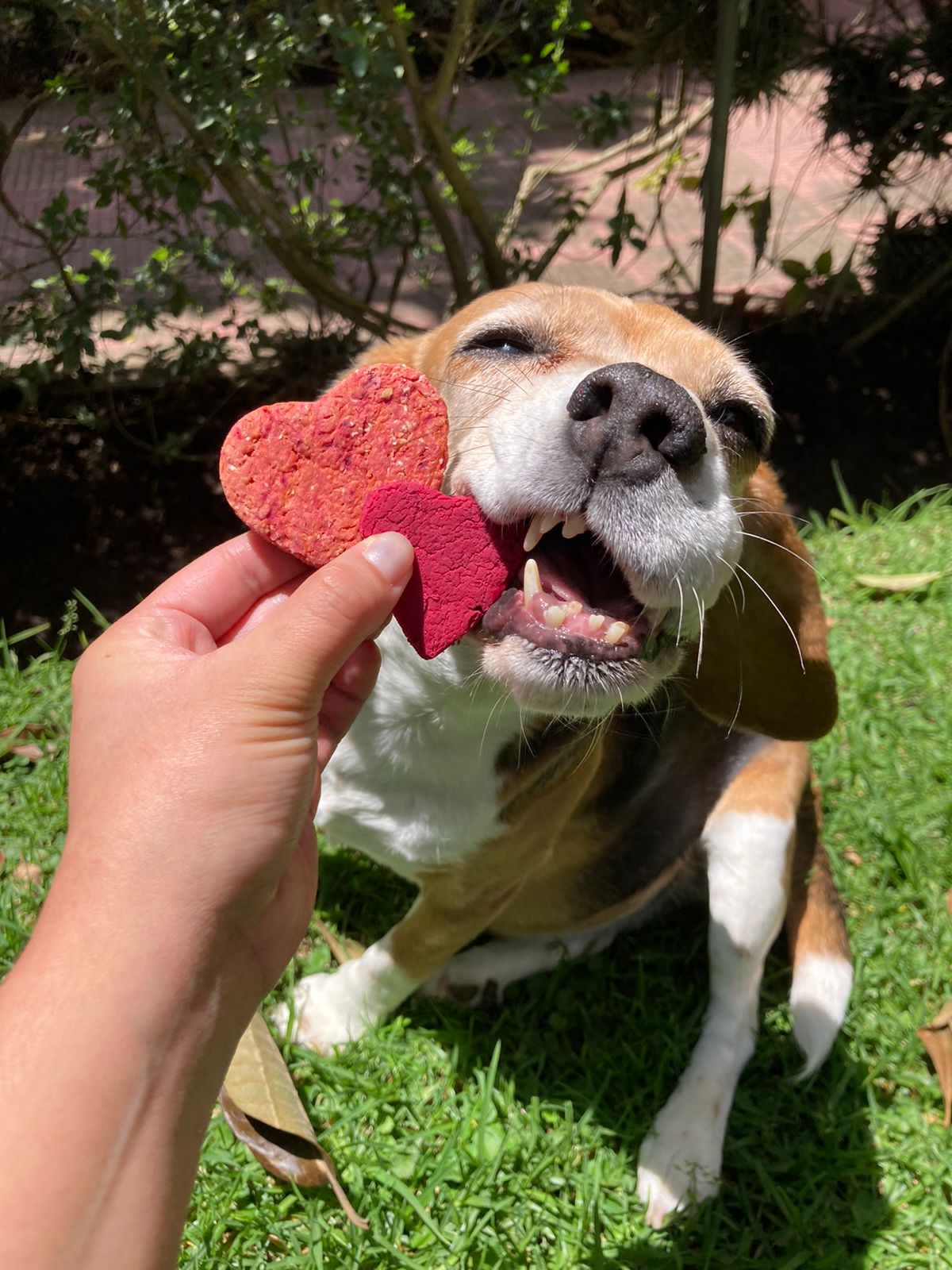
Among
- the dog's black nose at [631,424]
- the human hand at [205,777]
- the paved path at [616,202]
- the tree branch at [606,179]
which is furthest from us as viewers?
the paved path at [616,202]

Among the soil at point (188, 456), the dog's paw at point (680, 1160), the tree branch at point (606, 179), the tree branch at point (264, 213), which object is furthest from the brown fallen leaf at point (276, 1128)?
the tree branch at point (606, 179)

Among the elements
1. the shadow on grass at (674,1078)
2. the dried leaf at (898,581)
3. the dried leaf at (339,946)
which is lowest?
the shadow on grass at (674,1078)

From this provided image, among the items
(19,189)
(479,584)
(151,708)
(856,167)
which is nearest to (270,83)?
(479,584)

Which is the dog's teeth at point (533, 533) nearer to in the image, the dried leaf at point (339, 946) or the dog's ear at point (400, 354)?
the dog's ear at point (400, 354)

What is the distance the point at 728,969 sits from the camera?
2705mm

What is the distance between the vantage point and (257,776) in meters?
1.44

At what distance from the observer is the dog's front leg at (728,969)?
2.53m

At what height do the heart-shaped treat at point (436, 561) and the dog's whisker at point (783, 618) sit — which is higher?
the heart-shaped treat at point (436, 561)

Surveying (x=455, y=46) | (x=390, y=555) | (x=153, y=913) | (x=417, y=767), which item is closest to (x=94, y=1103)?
(x=153, y=913)

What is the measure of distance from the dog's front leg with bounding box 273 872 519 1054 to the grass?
84mm

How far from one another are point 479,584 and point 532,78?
323 centimetres

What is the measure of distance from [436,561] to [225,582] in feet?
1.48

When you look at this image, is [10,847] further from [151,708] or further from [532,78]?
[532,78]

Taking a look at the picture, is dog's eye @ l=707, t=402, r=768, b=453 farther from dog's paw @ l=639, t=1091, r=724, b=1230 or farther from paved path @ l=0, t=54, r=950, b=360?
paved path @ l=0, t=54, r=950, b=360
